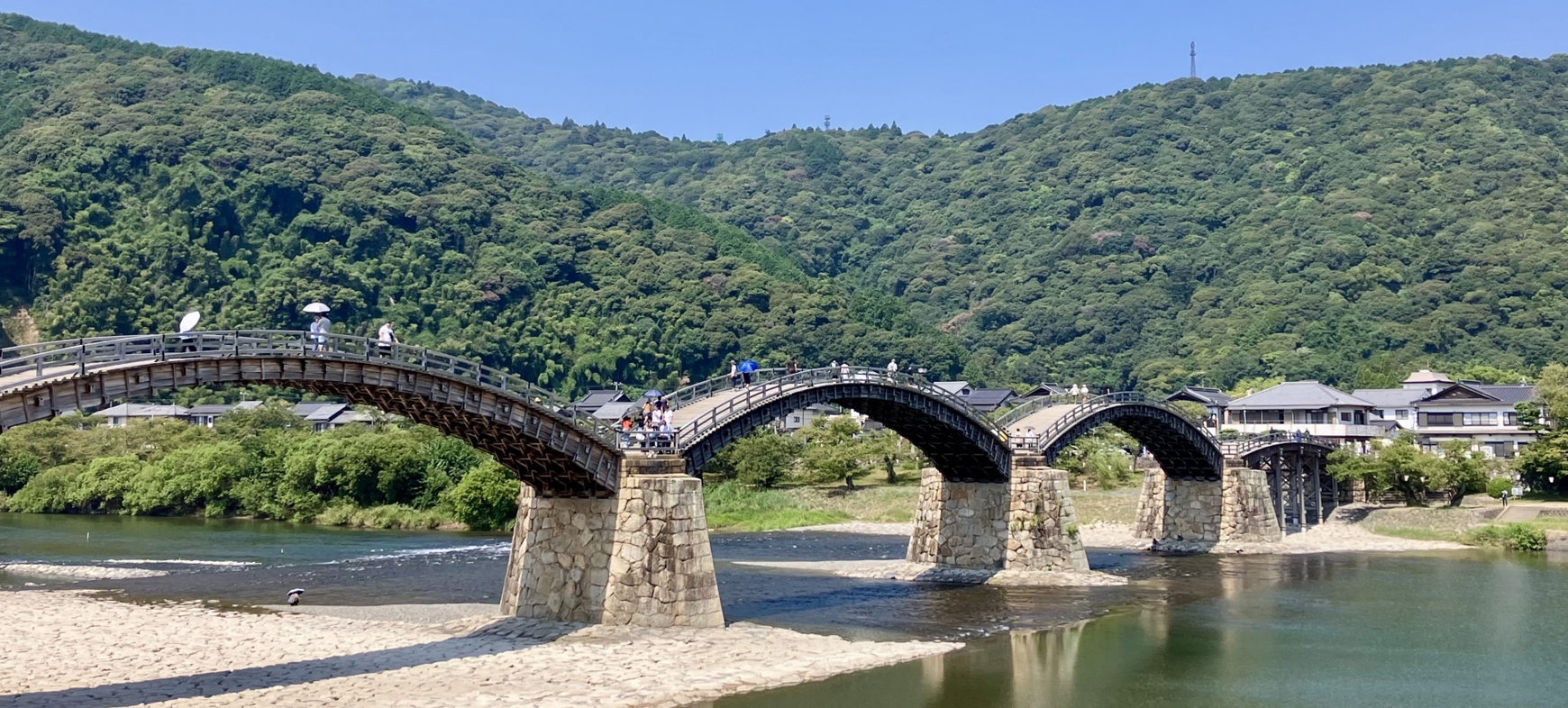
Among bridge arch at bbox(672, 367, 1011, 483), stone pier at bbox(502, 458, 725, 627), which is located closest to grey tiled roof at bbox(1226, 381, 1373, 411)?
bridge arch at bbox(672, 367, 1011, 483)

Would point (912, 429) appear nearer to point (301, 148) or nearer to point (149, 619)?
point (149, 619)

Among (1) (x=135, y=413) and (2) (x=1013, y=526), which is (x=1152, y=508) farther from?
(1) (x=135, y=413)

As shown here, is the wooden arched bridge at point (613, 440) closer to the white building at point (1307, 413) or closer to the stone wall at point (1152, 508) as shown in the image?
the stone wall at point (1152, 508)

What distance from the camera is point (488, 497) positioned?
69.8 m

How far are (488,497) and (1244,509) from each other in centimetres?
3906

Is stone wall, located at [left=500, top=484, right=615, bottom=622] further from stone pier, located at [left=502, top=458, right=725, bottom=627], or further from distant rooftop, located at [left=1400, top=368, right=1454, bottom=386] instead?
distant rooftop, located at [left=1400, top=368, right=1454, bottom=386]

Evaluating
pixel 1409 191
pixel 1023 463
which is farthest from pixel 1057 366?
pixel 1023 463

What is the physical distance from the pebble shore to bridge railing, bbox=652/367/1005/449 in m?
5.42

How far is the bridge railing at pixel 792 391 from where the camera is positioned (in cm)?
3525

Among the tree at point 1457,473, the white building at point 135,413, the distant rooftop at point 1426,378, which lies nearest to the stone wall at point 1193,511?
the tree at point 1457,473

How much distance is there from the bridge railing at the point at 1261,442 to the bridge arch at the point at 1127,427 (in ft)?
3.68

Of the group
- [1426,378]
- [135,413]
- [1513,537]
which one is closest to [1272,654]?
[1513,537]

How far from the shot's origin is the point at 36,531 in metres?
69.1

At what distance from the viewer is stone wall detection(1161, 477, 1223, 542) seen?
62.3m
